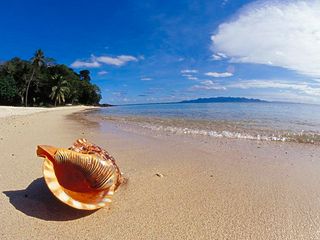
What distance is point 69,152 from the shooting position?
287cm

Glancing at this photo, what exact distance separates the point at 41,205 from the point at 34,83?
56.0 metres

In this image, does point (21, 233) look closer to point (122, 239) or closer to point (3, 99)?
point (122, 239)

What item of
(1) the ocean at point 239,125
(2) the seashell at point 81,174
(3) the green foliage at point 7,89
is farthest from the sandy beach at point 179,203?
(3) the green foliage at point 7,89

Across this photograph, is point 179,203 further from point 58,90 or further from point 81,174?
point 58,90

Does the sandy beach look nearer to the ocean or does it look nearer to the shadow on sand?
the shadow on sand

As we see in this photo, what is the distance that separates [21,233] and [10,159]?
2848 millimetres

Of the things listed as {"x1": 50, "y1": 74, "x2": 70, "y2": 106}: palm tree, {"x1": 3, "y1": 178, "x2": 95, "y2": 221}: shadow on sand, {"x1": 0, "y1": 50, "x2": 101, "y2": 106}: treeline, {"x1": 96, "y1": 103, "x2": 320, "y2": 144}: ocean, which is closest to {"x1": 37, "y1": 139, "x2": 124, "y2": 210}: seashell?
{"x1": 3, "y1": 178, "x2": 95, "y2": 221}: shadow on sand

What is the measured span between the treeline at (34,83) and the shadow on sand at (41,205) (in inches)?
1906

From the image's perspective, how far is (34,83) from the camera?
52031 mm

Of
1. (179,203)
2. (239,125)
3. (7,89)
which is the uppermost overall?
(7,89)

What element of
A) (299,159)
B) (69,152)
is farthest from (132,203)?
(299,159)

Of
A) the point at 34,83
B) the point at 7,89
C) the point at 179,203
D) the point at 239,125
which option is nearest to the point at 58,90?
the point at 34,83

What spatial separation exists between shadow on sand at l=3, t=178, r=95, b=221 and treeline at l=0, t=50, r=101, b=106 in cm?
4840

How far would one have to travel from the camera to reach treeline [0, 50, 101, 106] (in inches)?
1811
